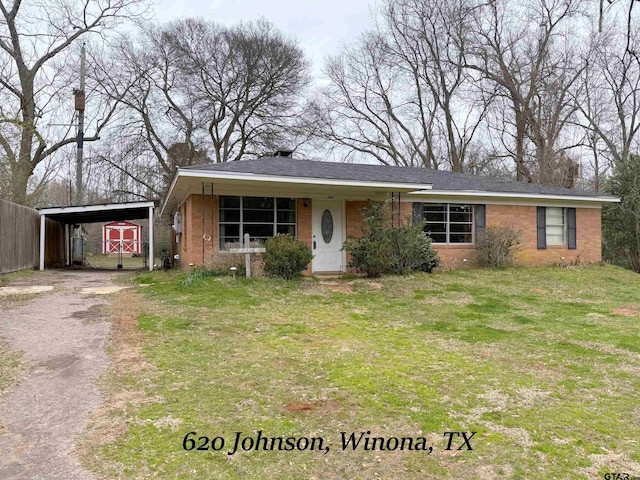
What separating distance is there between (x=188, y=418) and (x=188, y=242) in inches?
350

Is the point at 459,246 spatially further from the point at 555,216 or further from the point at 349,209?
the point at 555,216

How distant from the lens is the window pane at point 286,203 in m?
12.0

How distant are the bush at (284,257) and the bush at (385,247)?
1.36m

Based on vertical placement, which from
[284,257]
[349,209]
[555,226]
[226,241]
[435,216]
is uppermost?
[349,209]

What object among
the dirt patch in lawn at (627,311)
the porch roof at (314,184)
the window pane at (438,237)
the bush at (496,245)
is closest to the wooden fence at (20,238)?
the porch roof at (314,184)

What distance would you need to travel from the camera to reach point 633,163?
1720cm

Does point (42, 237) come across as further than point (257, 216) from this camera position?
Yes

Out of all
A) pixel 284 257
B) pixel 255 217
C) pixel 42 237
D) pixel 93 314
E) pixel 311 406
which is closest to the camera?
pixel 311 406

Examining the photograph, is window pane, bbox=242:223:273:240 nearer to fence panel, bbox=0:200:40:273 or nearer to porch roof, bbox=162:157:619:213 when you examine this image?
porch roof, bbox=162:157:619:213

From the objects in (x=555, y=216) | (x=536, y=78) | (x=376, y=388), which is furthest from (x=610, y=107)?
(x=376, y=388)

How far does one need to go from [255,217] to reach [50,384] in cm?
798

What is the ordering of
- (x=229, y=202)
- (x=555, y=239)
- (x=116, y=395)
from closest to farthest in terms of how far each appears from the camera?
(x=116, y=395), (x=229, y=202), (x=555, y=239)

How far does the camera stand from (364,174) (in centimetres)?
1262

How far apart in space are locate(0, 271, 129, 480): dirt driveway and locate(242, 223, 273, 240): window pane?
4364mm
